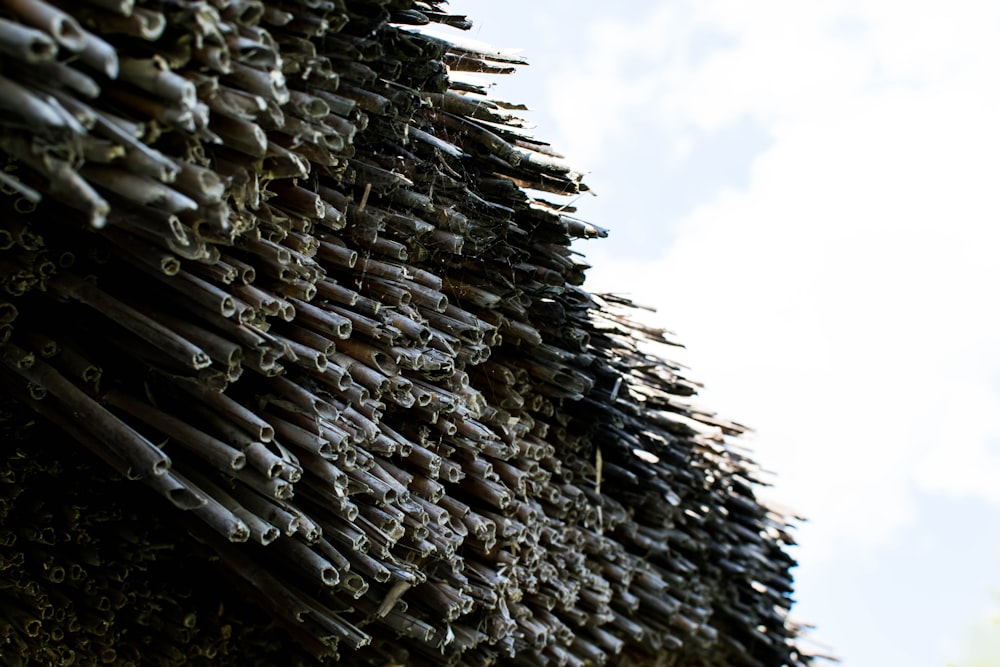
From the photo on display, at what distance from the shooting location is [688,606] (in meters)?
5.20

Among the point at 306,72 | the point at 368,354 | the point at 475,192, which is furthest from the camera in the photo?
the point at 475,192

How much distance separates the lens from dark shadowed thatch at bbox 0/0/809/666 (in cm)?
230

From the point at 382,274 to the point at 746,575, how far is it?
3362 mm

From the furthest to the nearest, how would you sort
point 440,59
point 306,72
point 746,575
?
point 746,575, point 440,59, point 306,72

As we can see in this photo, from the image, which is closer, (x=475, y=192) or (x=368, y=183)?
(x=368, y=183)

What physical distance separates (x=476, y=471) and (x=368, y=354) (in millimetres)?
839

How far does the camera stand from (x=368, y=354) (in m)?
3.11

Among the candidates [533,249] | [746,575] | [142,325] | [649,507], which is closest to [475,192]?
[533,249]

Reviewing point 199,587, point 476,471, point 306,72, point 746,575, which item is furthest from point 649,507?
point 306,72

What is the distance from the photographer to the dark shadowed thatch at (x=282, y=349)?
7.55 ft

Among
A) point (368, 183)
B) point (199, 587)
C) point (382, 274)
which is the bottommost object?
point (199, 587)

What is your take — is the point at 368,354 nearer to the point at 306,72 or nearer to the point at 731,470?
the point at 306,72

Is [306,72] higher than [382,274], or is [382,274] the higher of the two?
[306,72]

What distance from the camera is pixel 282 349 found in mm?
2652
